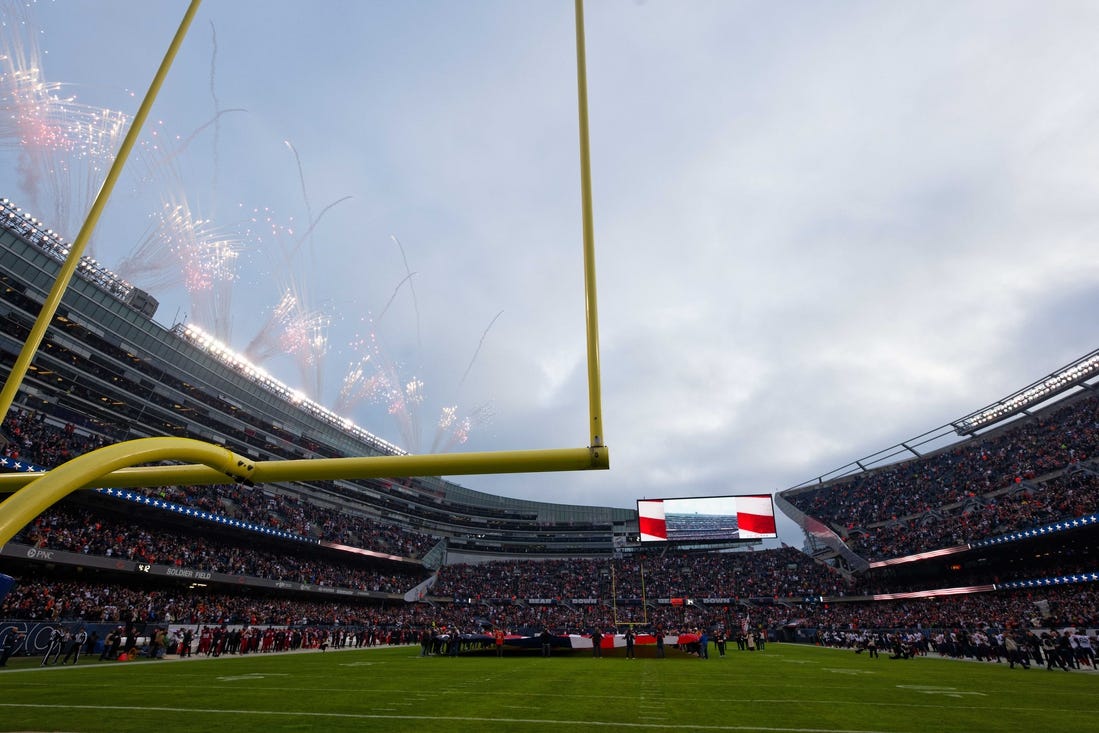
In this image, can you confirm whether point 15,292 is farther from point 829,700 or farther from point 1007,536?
point 1007,536

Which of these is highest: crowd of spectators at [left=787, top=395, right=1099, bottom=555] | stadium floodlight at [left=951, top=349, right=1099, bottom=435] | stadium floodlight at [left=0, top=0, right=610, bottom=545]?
stadium floodlight at [left=951, top=349, right=1099, bottom=435]

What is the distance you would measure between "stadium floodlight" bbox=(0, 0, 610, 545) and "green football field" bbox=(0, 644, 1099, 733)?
4.98 m

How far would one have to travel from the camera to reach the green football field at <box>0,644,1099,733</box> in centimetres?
763

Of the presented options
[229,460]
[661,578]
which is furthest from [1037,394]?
[229,460]

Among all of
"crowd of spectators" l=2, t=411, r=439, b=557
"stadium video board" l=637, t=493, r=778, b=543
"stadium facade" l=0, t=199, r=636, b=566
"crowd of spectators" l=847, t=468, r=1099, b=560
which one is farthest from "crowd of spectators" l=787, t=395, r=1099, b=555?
"crowd of spectators" l=2, t=411, r=439, b=557

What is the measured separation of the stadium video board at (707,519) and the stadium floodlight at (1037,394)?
18231mm

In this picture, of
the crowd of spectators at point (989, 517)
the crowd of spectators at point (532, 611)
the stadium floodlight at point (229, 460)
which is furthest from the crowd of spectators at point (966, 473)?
the stadium floodlight at point (229, 460)

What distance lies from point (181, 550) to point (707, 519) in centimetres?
3804

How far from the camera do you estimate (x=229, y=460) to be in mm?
3705

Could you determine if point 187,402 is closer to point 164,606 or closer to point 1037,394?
point 164,606

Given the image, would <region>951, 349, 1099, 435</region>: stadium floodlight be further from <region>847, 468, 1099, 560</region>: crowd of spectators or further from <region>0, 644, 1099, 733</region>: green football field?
<region>0, 644, 1099, 733</region>: green football field

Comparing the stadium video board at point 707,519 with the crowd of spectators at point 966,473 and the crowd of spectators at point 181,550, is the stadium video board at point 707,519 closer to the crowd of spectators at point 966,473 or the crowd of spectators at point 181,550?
the crowd of spectators at point 966,473

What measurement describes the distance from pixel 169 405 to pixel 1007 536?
61.0 metres

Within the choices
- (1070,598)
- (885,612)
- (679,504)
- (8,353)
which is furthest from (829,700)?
(8,353)
